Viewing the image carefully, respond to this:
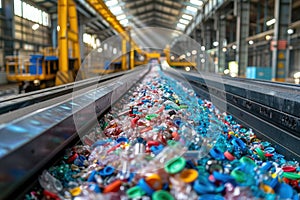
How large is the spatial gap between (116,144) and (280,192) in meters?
1.07

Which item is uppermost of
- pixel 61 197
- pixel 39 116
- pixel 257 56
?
pixel 257 56

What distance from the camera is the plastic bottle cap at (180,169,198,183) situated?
49.0 inches

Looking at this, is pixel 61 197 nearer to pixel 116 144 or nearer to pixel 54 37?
pixel 116 144

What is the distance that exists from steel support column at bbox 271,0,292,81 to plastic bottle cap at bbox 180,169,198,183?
32.7ft

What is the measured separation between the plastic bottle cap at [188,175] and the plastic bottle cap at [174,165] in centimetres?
3

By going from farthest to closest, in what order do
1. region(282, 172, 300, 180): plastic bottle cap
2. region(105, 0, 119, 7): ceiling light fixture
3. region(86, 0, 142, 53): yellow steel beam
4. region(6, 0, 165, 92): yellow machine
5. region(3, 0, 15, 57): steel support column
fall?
region(105, 0, 119, 7): ceiling light fixture → region(3, 0, 15, 57): steel support column → region(86, 0, 142, 53): yellow steel beam → region(6, 0, 165, 92): yellow machine → region(282, 172, 300, 180): plastic bottle cap

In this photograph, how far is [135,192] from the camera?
122 cm

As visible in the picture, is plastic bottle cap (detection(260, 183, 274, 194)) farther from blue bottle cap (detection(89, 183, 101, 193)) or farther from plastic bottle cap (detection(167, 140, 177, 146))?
blue bottle cap (detection(89, 183, 101, 193))

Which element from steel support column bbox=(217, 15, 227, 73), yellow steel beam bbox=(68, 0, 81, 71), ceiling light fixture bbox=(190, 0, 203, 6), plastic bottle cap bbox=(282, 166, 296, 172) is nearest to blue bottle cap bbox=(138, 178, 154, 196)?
plastic bottle cap bbox=(282, 166, 296, 172)

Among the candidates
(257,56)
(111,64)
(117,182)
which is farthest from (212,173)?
(257,56)

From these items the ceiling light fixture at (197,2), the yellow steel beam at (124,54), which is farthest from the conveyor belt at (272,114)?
the ceiling light fixture at (197,2)

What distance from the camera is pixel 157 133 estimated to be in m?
1.98

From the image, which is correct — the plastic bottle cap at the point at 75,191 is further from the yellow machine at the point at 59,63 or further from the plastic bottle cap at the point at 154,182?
the yellow machine at the point at 59,63

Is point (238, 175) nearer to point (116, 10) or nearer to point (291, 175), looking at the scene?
point (291, 175)
